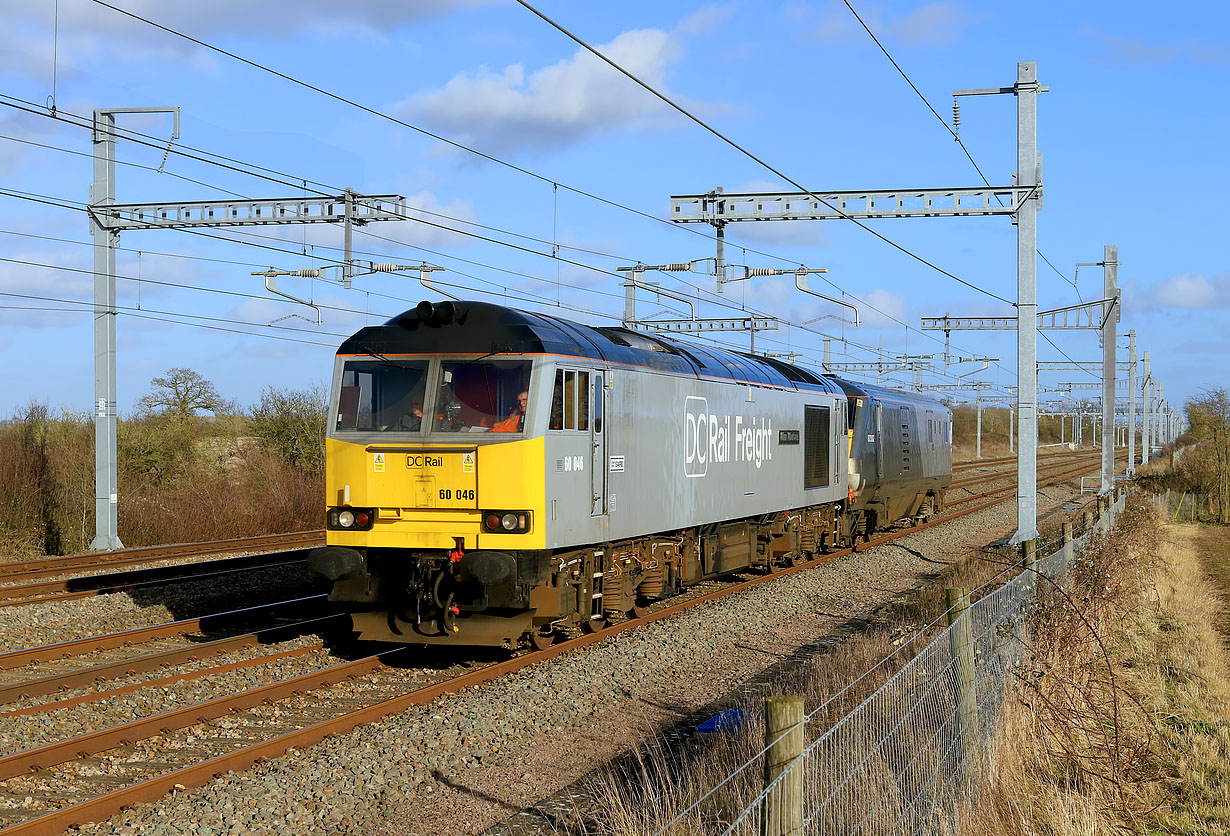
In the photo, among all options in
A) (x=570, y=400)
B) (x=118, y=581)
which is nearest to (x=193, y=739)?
(x=570, y=400)

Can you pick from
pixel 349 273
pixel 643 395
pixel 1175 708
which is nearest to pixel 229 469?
pixel 349 273

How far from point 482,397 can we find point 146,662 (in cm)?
423

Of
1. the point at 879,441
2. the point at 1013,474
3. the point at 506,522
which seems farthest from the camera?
the point at 1013,474

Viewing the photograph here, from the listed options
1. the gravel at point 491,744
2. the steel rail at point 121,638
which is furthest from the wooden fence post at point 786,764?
the steel rail at point 121,638

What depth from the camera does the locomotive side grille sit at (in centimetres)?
2014

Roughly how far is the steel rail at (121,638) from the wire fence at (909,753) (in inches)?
322

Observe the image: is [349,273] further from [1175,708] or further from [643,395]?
[1175,708]

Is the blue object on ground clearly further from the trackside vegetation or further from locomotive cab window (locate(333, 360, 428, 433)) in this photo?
the trackside vegetation

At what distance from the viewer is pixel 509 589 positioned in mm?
10656

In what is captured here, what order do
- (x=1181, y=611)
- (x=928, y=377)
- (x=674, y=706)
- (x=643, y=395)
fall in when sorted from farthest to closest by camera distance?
(x=928, y=377)
(x=1181, y=611)
(x=643, y=395)
(x=674, y=706)

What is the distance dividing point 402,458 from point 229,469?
23.2 meters

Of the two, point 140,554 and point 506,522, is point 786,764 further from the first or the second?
point 140,554

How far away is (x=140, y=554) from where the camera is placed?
68.8 ft

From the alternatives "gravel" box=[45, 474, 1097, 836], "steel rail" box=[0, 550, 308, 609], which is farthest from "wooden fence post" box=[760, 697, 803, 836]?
"steel rail" box=[0, 550, 308, 609]
